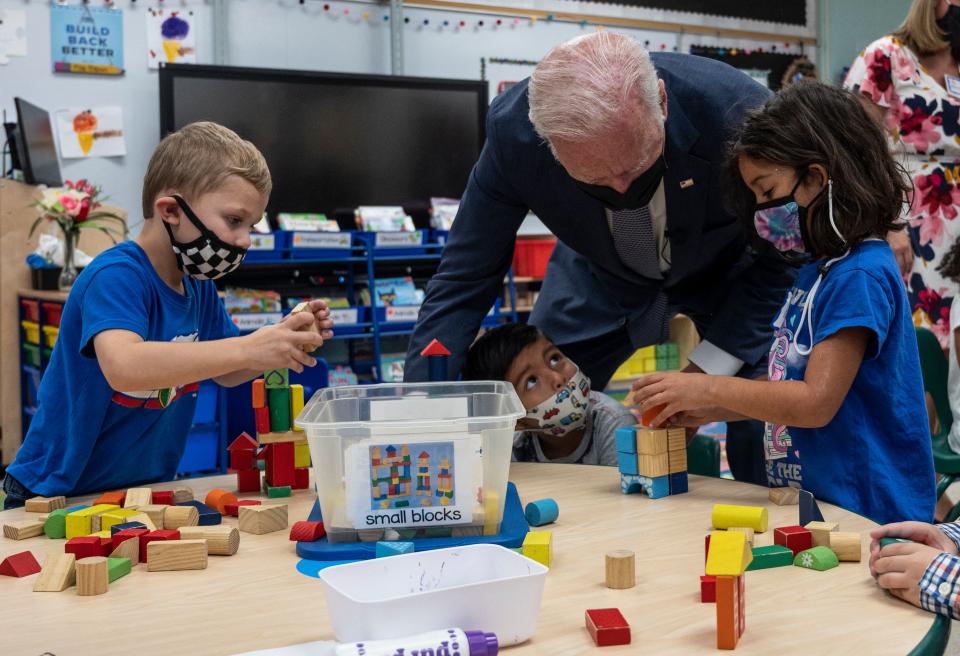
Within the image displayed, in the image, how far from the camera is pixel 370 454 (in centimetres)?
104

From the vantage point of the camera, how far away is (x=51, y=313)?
142 inches

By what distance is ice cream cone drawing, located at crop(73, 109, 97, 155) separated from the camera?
4391 mm

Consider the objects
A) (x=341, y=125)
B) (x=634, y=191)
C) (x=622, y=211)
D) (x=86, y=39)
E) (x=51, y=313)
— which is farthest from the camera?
(x=341, y=125)

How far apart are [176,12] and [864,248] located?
158 inches

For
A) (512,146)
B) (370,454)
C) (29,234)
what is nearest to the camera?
(370,454)

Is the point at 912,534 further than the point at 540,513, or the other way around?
the point at 540,513

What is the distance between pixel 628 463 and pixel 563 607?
19.0 inches

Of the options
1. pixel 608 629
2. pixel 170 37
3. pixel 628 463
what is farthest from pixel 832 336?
pixel 170 37

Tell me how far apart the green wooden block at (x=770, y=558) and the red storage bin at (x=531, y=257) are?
4.28m

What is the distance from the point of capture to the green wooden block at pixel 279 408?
1392mm

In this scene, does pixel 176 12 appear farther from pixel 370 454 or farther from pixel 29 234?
pixel 370 454

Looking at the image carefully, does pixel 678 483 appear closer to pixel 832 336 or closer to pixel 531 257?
pixel 832 336

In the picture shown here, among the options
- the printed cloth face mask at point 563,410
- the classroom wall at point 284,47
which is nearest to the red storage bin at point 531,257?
the classroom wall at point 284,47

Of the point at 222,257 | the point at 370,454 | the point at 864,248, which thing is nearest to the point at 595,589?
the point at 370,454
